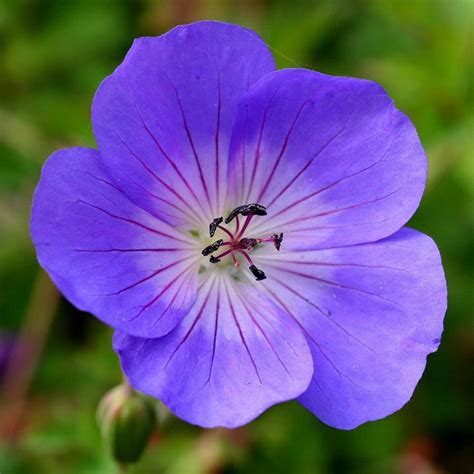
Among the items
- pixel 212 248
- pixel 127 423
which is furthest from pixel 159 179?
pixel 127 423

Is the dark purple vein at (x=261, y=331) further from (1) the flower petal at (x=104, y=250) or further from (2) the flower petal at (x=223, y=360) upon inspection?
(1) the flower petal at (x=104, y=250)

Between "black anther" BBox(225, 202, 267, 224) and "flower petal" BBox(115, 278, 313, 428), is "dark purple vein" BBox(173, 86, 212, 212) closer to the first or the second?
"black anther" BBox(225, 202, 267, 224)

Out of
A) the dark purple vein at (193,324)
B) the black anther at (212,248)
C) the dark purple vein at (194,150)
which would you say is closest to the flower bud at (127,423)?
the dark purple vein at (193,324)

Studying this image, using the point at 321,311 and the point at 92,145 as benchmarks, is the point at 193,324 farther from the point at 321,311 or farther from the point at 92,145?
the point at 92,145

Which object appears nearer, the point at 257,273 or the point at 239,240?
the point at 257,273

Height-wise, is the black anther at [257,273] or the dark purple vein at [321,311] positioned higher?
the black anther at [257,273]
